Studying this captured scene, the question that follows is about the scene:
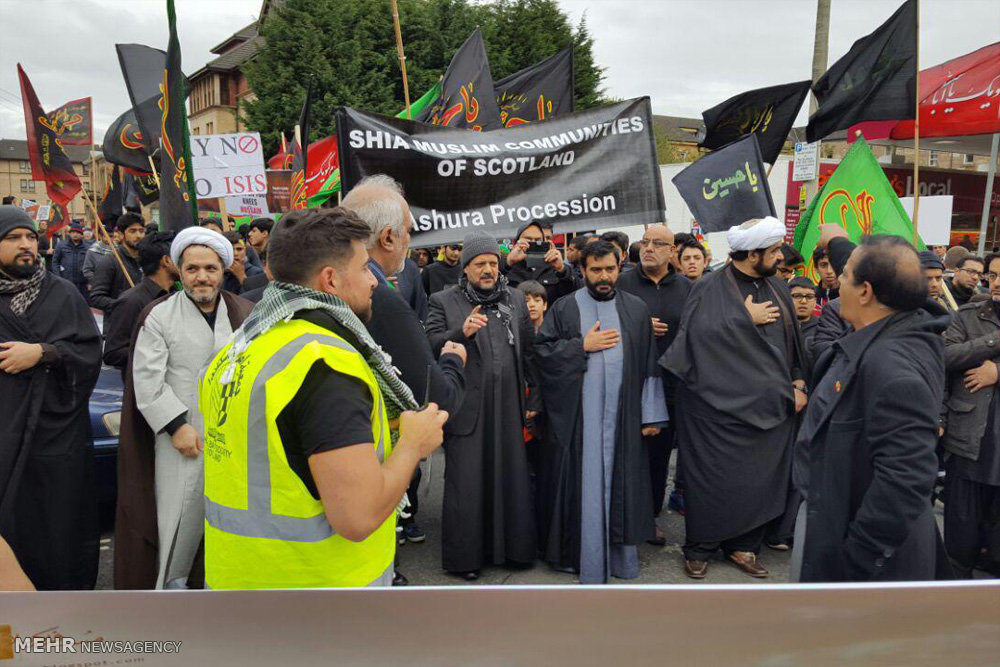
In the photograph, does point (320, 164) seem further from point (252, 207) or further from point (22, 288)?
point (22, 288)

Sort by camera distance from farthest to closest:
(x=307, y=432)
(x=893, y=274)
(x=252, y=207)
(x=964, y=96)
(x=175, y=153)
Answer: (x=964, y=96)
(x=252, y=207)
(x=175, y=153)
(x=893, y=274)
(x=307, y=432)

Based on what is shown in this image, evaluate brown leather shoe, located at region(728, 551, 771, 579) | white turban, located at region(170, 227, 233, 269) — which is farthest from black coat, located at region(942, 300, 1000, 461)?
white turban, located at region(170, 227, 233, 269)

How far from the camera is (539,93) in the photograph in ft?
23.3

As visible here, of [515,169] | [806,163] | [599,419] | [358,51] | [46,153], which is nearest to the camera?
[599,419]

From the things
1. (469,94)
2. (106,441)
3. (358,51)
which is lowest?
(106,441)

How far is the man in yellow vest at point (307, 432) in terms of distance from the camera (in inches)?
63.6

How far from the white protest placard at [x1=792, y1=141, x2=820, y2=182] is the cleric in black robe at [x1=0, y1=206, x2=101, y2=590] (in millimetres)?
8594

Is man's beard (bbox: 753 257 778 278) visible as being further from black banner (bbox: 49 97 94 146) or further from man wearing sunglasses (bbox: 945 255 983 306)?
black banner (bbox: 49 97 94 146)

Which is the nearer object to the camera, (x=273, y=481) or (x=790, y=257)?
(x=273, y=481)

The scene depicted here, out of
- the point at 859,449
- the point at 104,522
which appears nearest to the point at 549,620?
the point at 859,449

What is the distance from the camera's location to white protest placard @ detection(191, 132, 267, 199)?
854 cm

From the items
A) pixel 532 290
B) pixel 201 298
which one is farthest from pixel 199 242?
pixel 532 290

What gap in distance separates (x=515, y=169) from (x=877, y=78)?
9.88ft

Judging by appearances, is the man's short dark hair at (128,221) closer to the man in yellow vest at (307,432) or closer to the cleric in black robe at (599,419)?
the cleric in black robe at (599,419)
